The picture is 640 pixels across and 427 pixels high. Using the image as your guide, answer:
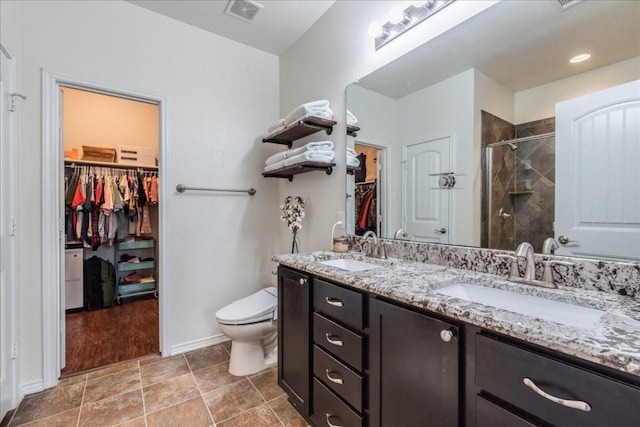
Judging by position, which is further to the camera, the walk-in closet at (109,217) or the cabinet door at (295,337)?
the walk-in closet at (109,217)

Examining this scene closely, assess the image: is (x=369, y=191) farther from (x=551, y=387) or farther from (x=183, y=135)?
(x=183, y=135)

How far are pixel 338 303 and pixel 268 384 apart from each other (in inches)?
41.5

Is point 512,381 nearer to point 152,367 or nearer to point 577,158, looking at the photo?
point 577,158

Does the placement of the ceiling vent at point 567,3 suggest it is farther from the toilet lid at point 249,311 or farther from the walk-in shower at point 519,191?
the toilet lid at point 249,311

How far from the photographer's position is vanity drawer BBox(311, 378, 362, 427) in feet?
4.05

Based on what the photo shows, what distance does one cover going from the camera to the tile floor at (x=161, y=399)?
1.58 m

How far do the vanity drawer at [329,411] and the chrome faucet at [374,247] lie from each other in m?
0.75

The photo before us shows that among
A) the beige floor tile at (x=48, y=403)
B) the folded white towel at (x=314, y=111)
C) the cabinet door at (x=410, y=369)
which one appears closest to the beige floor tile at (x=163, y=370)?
the beige floor tile at (x=48, y=403)

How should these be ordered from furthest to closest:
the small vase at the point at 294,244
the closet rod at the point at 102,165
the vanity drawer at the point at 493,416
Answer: the closet rod at the point at 102,165
the small vase at the point at 294,244
the vanity drawer at the point at 493,416

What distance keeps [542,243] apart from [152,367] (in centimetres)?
250

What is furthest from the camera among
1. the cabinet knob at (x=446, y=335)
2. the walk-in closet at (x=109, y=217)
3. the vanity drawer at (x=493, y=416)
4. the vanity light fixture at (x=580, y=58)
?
the walk-in closet at (x=109, y=217)

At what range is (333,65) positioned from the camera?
7.18 feet

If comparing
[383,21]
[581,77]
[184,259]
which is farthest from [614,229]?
[184,259]

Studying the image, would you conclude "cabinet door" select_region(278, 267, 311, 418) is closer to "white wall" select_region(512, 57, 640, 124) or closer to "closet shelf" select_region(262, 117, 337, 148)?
"closet shelf" select_region(262, 117, 337, 148)
